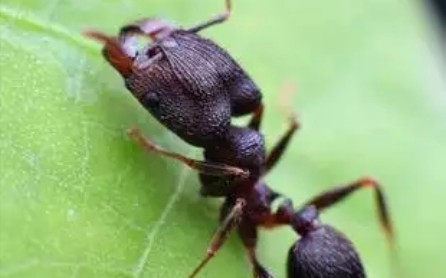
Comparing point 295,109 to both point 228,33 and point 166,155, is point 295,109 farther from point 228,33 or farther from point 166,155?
point 166,155

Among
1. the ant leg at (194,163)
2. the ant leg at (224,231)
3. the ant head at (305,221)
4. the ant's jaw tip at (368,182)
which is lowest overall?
the ant head at (305,221)

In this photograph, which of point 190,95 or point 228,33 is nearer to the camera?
point 190,95

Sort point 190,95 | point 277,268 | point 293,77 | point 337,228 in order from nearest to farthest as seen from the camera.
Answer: point 190,95
point 277,268
point 337,228
point 293,77

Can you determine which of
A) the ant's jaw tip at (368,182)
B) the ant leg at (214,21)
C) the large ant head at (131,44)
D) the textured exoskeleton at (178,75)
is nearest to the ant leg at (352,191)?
the ant's jaw tip at (368,182)

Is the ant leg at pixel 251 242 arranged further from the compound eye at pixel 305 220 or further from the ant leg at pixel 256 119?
the ant leg at pixel 256 119

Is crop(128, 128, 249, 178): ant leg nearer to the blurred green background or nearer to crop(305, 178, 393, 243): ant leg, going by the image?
the blurred green background

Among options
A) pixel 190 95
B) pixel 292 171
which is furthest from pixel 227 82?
pixel 292 171
